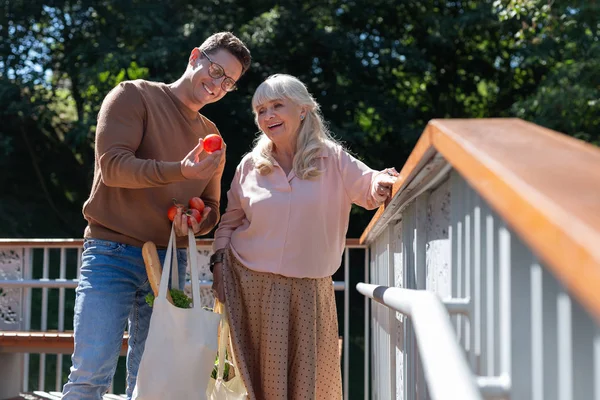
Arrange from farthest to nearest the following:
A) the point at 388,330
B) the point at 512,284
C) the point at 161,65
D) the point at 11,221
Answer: the point at 11,221 < the point at 161,65 < the point at 388,330 < the point at 512,284

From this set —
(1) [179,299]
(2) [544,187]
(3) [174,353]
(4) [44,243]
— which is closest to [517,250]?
(2) [544,187]

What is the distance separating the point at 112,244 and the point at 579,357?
6.40 feet

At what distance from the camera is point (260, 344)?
8.41 ft

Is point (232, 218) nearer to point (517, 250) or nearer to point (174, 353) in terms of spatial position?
point (174, 353)

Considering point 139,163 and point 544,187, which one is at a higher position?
point 139,163

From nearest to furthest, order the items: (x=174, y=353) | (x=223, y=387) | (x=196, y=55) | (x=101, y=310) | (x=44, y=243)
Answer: (x=174, y=353)
(x=101, y=310)
(x=223, y=387)
(x=196, y=55)
(x=44, y=243)

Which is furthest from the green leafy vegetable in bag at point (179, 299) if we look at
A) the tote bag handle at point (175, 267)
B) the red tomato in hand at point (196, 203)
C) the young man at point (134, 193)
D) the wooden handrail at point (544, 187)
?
the wooden handrail at point (544, 187)

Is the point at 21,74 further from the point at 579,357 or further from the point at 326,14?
the point at 579,357

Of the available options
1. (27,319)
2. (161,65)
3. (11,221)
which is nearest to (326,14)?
(161,65)

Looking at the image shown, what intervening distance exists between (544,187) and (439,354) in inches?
10.0

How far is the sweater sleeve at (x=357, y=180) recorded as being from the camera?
245cm

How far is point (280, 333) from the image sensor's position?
2.52 meters

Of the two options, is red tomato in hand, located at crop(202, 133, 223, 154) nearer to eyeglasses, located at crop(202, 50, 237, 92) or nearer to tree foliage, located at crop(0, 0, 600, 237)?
eyeglasses, located at crop(202, 50, 237, 92)

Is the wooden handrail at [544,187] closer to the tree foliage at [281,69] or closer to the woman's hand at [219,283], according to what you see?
the woman's hand at [219,283]
